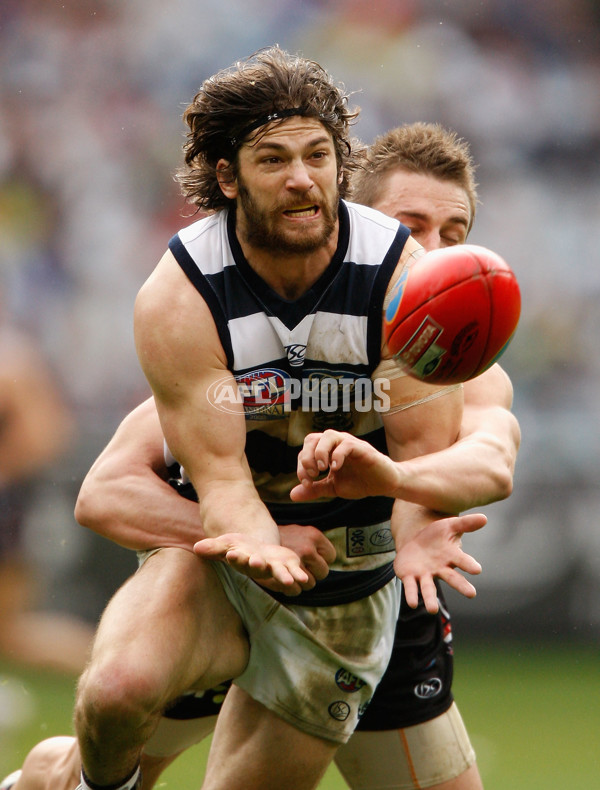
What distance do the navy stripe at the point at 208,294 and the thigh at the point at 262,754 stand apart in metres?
1.17

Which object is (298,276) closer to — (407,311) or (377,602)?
(407,311)

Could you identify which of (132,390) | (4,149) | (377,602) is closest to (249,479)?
(377,602)

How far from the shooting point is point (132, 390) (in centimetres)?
710

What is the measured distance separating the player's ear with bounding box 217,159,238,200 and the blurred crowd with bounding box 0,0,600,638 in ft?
12.6

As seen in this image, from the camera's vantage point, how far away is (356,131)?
25.5 ft

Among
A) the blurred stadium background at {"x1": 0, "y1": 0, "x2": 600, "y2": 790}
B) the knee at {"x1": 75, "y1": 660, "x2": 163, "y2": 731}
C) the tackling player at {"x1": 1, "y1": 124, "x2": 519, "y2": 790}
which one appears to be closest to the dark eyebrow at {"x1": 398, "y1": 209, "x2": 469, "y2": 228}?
the tackling player at {"x1": 1, "y1": 124, "x2": 519, "y2": 790}

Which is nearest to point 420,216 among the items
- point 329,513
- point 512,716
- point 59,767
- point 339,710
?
point 329,513

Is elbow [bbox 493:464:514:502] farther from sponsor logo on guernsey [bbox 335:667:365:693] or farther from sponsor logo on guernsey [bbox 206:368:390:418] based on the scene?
sponsor logo on guernsey [bbox 335:667:365:693]

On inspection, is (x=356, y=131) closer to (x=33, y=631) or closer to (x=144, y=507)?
(x=33, y=631)

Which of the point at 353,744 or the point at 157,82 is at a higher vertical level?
the point at 157,82

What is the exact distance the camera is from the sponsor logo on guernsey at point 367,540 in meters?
3.38

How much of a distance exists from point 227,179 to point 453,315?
3.02 ft

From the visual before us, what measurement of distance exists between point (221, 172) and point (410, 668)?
188cm

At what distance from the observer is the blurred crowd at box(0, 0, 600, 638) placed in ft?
23.6
